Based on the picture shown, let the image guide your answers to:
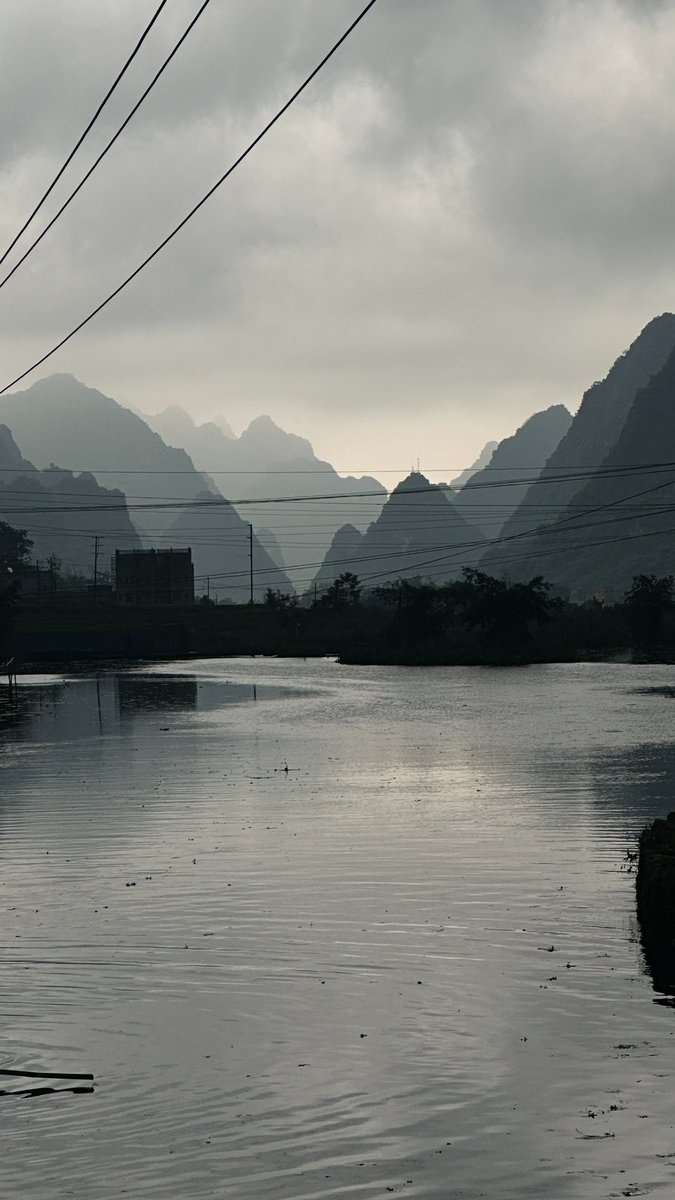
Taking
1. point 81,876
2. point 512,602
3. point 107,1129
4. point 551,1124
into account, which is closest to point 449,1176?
point 551,1124

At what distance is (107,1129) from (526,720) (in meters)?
Answer: 39.4

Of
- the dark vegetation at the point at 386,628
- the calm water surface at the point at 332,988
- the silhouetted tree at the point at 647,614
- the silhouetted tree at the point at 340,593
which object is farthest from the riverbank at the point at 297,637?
the calm water surface at the point at 332,988

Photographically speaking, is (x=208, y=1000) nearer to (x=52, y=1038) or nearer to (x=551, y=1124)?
(x=52, y=1038)

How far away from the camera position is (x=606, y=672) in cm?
8188

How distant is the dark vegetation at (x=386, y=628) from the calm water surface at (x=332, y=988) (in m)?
72.0

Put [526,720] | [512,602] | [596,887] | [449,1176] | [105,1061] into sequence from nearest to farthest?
[449,1176] → [105,1061] → [596,887] → [526,720] → [512,602]

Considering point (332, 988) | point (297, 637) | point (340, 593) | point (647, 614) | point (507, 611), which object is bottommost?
point (332, 988)

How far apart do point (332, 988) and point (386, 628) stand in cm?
10341

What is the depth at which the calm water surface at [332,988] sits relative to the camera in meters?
9.33

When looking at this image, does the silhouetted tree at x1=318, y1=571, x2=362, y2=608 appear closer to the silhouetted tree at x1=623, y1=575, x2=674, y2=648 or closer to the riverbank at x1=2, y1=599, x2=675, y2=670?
the riverbank at x1=2, y1=599, x2=675, y2=670

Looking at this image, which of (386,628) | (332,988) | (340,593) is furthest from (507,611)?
(332,988)

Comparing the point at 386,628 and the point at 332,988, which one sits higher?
the point at 386,628

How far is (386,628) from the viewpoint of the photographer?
117 meters

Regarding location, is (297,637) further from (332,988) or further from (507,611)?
(332,988)
